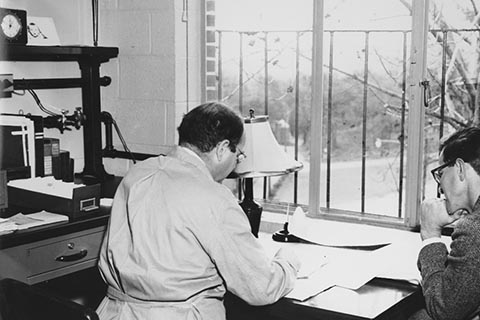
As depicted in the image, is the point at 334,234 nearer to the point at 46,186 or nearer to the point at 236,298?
the point at 236,298

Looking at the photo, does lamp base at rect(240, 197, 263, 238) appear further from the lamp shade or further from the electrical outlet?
the electrical outlet

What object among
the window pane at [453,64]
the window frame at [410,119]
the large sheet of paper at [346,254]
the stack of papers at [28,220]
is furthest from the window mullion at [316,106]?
the stack of papers at [28,220]

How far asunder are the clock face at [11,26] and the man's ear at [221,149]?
1.36 metres

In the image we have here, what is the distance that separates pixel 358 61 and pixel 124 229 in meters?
1.49

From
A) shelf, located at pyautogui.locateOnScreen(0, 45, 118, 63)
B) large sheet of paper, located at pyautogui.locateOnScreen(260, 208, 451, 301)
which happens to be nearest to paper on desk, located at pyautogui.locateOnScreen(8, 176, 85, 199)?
shelf, located at pyautogui.locateOnScreen(0, 45, 118, 63)

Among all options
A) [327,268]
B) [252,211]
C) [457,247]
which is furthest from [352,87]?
[457,247]

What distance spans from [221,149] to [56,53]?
1371 millimetres

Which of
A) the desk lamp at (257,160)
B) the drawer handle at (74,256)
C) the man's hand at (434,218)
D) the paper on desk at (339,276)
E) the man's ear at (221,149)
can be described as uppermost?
the man's ear at (221,149)

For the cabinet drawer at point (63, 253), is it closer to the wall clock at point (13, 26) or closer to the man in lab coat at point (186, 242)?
the man in lab coat at point (186, 242)

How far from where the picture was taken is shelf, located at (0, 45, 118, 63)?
2.96 m

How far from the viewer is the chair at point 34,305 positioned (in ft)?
5.54

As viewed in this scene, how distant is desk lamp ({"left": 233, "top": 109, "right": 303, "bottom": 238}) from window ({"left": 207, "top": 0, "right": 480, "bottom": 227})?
0.51 m

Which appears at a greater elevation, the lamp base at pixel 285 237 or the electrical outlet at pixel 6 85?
the electrical outlet at pixel 6 85

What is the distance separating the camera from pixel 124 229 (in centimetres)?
196
